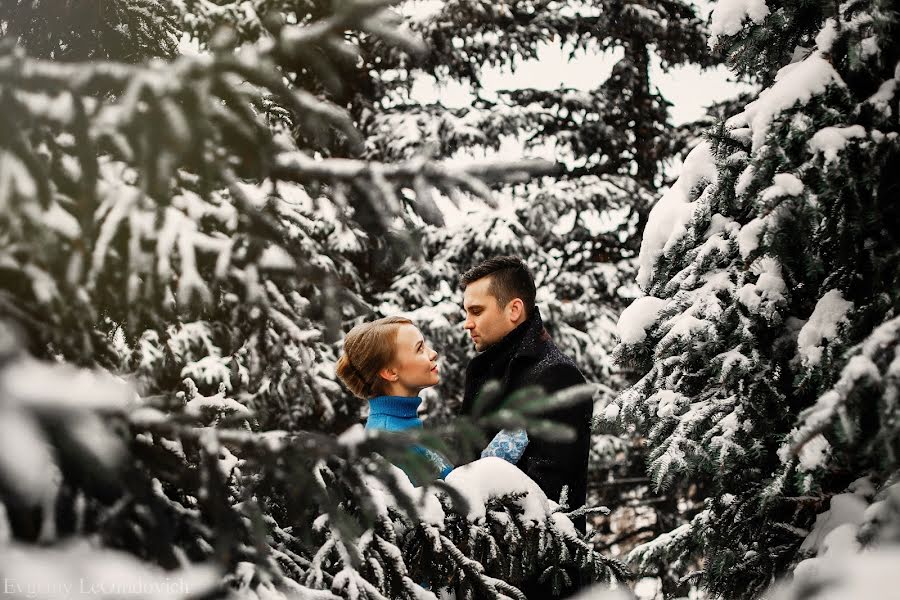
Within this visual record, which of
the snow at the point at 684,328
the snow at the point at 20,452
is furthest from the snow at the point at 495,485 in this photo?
the snow at the point at 20,452

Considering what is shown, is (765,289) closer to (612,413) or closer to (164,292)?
(612,413)

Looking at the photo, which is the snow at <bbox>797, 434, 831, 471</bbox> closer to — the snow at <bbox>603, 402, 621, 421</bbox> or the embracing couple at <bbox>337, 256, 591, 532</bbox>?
the snow at <bbox>603, 402, 621, 421</bbox>

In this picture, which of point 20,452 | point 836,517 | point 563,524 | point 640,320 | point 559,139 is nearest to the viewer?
point 20,452

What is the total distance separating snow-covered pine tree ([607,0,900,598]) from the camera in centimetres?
210

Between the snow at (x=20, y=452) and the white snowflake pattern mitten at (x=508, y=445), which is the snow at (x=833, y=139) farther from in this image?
the snow at (x=20, y=452)

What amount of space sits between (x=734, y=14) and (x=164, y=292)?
7.47 ft

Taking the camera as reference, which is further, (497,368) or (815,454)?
(497,368)

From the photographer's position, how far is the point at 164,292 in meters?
1.58

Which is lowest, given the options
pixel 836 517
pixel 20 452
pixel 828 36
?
pixel 836 517

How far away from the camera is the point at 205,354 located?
6441mm

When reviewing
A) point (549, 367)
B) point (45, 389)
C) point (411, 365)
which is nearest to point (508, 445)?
point (549, 367)

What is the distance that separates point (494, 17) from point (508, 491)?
8.14 metres

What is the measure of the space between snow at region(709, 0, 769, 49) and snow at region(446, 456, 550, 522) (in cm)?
182

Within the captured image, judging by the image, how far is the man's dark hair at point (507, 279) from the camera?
3.59 metres
